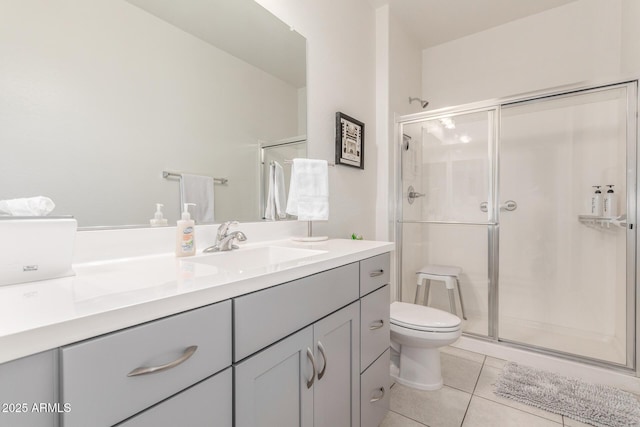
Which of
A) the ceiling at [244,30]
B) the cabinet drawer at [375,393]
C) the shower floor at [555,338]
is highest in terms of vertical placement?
the ceiling at [244,30]

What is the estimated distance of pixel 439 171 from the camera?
8.59ft

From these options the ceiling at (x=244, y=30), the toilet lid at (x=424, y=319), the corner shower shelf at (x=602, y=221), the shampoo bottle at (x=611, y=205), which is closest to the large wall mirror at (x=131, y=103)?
the ceiling at (x=244, y=30)

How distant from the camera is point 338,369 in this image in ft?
3.37

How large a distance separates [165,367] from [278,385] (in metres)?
0.35

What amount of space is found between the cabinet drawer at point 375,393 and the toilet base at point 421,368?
0.39 meters

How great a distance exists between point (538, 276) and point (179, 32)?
9.83ft

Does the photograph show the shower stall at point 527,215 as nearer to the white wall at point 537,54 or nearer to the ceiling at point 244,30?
the white wall at point 537,54

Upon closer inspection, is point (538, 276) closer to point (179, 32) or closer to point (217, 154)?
point (217, 154)

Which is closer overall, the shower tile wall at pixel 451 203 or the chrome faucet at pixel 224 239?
the chrome faucet at pixel 224 239

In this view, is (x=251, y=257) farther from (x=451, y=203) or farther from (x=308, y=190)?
(x=451, y=203)

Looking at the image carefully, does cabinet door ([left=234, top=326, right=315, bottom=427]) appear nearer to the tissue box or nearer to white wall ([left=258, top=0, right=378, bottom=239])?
the tissue box

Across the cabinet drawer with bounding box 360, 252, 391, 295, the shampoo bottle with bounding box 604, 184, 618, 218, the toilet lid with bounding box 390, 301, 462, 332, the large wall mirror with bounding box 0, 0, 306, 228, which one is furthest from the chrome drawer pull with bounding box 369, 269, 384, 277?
the shampoo bottle with bounding box 604, 184, 618, 218

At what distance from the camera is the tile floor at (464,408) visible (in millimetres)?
1418

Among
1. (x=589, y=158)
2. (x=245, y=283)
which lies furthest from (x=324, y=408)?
(x=589, y=158)
